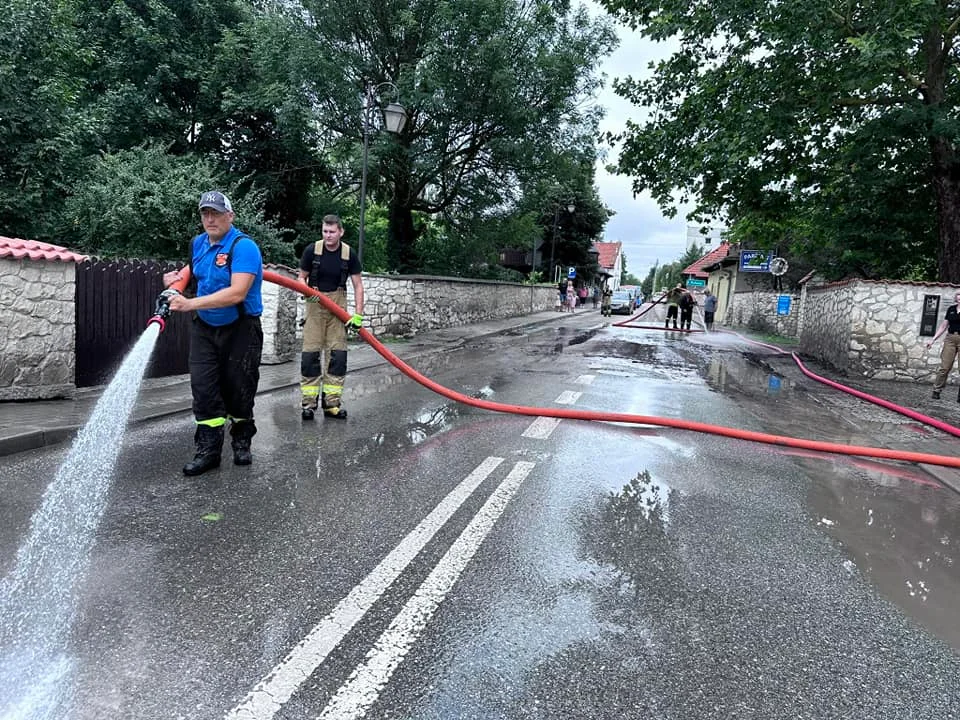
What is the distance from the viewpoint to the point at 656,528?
3748 mm

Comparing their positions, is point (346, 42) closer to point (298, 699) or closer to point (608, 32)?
point (608, 32)

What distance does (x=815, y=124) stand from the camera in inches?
555

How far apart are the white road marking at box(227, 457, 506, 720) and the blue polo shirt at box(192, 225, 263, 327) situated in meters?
2.11

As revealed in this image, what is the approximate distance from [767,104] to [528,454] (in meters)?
11.2

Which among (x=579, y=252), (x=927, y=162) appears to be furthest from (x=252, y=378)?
(x=579, y=252)

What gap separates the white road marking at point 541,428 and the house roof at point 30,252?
5197mm

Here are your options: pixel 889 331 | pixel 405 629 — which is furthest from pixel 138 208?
pixel 889 331

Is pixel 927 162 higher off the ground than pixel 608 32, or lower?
lower

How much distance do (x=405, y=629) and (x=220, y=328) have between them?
2.86 meters

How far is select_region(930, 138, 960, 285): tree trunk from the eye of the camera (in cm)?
1262

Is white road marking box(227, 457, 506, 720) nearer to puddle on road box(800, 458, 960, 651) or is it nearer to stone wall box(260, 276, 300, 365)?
puddle on road box(800, 458, 960, 651)

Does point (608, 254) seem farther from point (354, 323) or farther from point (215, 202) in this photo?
point (215, 202)

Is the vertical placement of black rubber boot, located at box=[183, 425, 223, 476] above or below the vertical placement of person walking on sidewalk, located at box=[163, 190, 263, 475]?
below

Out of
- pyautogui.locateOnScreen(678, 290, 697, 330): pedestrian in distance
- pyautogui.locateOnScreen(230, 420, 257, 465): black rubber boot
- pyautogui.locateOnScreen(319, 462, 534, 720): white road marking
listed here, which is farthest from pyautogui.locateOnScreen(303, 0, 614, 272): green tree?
pyautogui.locateOnScreen(319, 462, 534, 720): white road marking
